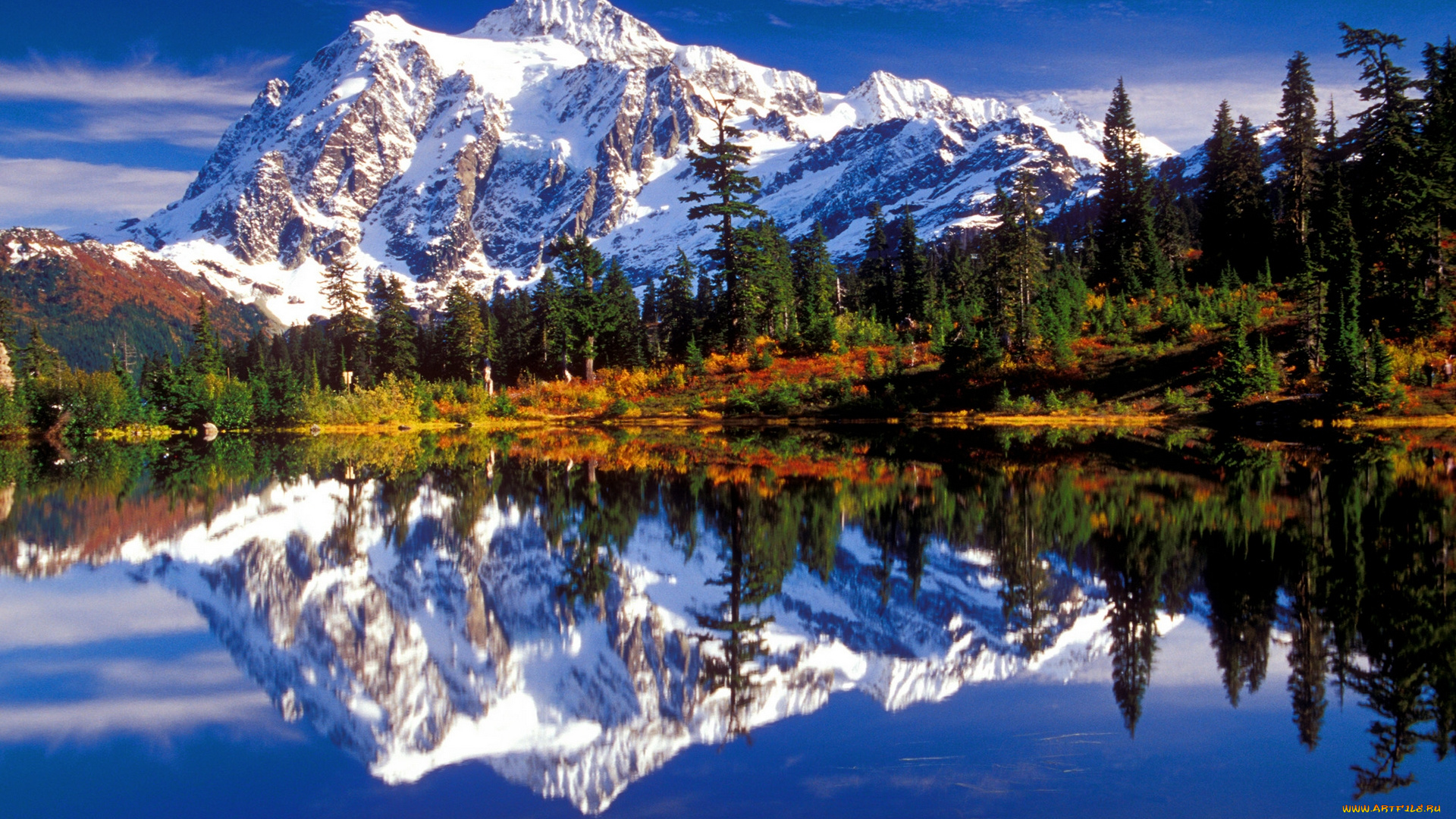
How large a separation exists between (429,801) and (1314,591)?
945cm

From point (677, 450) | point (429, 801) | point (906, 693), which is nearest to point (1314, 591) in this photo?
point (906, 693)

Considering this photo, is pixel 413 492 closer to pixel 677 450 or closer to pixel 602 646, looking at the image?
pixel 677 450

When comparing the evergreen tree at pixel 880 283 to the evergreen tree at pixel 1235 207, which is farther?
the evergreen tree at pixel 880 283

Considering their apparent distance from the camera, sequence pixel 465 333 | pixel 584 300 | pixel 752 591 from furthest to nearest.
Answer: pixel 465 333, pixel 584 300, pixel 752 591

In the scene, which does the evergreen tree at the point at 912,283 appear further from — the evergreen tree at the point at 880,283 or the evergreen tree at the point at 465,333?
the evergreen tree at the point at 465,333

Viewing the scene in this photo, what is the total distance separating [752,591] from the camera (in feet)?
39.5

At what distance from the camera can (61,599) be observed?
42.3 feet

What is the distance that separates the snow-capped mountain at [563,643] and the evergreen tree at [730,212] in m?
43.2

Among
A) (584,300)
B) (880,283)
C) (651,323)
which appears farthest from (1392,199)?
(651,323)

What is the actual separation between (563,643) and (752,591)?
290 cm

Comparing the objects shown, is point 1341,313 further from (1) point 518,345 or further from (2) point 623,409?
(1) point 518,345

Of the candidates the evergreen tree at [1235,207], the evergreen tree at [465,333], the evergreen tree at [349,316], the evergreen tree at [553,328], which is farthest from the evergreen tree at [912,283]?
the evergreen tree at [349,316]

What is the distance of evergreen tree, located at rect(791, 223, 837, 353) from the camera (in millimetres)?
56469

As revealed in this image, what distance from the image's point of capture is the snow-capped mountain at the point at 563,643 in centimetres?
789
